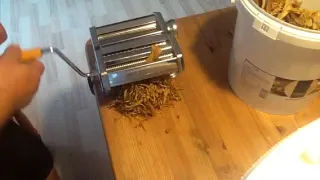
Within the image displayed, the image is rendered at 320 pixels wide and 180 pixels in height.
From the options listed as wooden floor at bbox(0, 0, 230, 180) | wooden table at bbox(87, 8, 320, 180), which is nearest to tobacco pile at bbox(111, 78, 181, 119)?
wooden table at bbox(87, 8, 320, 180)

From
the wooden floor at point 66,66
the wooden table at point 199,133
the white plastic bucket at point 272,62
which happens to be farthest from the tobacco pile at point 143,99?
the wooden floor at point 66,66

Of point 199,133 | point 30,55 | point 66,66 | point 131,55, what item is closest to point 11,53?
point 30,55

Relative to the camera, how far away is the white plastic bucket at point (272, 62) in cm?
48

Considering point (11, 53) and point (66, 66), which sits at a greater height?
point (11, 53)

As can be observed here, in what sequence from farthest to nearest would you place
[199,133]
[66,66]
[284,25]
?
[66,66] → [199,133] → [284,25]

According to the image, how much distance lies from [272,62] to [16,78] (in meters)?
0.36

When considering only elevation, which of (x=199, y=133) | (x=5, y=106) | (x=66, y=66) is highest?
(x=5, y=106)

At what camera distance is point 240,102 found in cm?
66

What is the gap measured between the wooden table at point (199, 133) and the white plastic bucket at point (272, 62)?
3 centimetres

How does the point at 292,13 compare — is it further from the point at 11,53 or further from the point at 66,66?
the point at 66,66

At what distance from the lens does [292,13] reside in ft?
1.79

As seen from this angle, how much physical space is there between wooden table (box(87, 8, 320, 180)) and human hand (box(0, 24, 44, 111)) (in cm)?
15

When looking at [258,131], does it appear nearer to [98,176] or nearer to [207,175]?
[207,175]

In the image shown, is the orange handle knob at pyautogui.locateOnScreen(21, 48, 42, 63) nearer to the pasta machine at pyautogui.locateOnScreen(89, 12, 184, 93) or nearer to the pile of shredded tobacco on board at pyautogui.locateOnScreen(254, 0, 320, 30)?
the pasta machine at pyautogui.locateOnScreen(89, 12, 184, 93)
